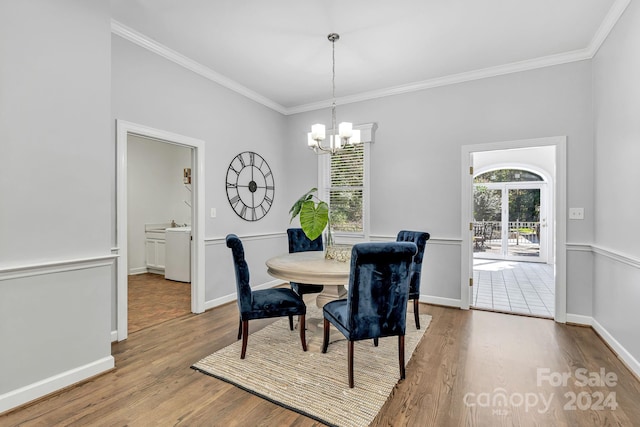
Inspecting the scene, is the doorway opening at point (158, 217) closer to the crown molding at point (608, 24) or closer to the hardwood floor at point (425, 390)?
the hardwood floor at point (425, 390)

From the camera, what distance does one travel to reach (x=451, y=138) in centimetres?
384

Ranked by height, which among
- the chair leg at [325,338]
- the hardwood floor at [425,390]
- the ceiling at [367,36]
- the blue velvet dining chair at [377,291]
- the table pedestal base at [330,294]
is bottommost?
the hardwood floor at [425,390]

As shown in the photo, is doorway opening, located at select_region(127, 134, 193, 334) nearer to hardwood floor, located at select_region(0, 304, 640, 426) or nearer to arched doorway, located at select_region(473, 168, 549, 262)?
hardwood floor, located at select_region(0, 304, 640, 426)

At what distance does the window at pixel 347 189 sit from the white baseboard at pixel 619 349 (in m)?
2.56

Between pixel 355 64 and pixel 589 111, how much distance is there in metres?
2.46

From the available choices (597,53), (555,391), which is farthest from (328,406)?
(597,53)

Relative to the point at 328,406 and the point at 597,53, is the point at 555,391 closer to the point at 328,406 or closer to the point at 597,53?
the point at 328,406

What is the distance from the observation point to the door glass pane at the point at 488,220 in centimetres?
832

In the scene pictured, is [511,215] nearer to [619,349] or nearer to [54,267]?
[619,349]

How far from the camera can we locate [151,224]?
5914 millimetres

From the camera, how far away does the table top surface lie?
2.31 metres

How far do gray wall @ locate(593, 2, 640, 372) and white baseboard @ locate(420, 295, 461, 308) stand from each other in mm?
1291

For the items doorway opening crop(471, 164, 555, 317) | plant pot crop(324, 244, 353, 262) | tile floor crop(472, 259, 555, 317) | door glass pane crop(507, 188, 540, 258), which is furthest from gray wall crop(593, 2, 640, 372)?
door glass pane crop(507, 188, 540, 258)

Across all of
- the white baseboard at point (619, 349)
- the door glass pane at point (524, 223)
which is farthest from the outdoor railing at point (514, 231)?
the white baseboard at point (619, 349)
